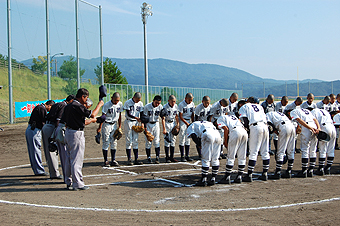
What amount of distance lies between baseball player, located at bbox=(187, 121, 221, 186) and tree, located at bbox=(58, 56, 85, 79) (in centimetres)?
2642

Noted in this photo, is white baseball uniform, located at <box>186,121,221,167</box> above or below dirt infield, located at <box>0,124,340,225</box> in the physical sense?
above

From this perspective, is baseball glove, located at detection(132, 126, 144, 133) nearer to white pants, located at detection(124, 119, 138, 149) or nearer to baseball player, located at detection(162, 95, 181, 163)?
white pants, located at detection(124, 119, 138, 149)

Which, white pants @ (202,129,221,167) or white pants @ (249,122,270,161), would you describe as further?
white pants @ (249,122,270,161)

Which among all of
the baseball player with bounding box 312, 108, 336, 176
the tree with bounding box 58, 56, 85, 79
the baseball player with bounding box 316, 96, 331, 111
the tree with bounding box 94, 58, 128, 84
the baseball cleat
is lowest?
the baseball cleat

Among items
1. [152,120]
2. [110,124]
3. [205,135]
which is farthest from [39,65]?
[205,135]

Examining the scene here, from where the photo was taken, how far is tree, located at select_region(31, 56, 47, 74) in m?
31.3

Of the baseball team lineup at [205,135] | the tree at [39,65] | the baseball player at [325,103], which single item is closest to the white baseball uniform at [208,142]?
the baseball team lineup at [205,135]

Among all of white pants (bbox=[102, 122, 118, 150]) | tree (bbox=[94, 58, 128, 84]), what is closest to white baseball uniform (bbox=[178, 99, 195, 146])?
white pants (bbox=[102, 122, 118, 150])

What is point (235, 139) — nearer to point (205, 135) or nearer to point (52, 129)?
point (205, 135)

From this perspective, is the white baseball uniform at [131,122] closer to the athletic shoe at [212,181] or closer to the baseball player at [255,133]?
the athletic shoe at [212,181]

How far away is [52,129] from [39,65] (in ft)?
84.3

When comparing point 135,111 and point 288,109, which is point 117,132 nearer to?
point 135,111

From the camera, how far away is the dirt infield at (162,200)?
5.78 metres

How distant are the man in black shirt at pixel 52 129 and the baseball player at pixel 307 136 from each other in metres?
6.37
